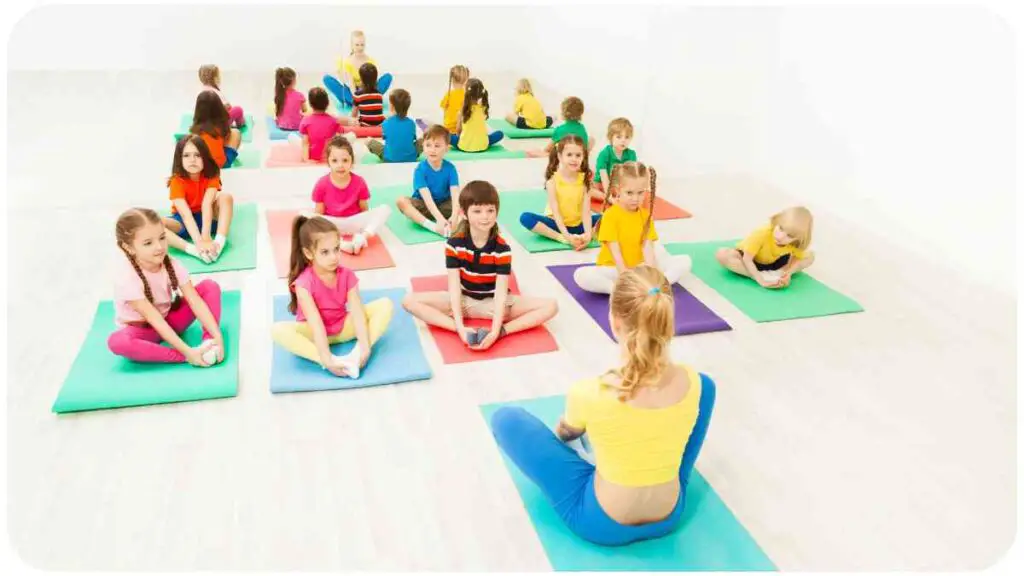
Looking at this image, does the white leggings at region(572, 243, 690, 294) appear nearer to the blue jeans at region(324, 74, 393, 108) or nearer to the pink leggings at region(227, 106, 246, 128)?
the pink leggings at region(227, 106, 246, 128)

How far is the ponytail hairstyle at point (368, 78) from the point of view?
6715 mm

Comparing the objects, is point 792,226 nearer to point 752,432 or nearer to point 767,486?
point 752,432

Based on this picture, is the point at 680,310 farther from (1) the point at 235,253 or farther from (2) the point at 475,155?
(2) the point at 475,155

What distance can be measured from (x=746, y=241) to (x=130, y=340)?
10.3 ft

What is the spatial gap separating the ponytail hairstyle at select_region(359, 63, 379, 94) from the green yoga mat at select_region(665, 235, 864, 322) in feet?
12.3

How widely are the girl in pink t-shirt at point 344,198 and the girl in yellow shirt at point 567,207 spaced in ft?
3.07

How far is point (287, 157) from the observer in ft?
19.6

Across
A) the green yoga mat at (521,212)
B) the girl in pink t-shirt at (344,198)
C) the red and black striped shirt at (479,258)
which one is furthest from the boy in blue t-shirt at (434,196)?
the red and black striped shirt at (479,258)

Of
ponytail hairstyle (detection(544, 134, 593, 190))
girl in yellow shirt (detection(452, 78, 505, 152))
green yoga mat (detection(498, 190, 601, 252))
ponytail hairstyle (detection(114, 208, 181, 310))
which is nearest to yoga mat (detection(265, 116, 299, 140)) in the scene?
girl in yellow shirt (detection(452, 78, 505, 152))

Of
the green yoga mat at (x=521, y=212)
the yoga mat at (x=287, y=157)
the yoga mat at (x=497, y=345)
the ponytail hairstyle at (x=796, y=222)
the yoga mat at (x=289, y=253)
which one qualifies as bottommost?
the yoga mat at (x=289, y=253)

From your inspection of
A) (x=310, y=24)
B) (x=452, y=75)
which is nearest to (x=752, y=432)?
(x=452, y=75)

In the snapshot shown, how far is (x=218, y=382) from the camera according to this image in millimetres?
2990

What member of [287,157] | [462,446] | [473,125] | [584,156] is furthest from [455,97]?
[462,446]

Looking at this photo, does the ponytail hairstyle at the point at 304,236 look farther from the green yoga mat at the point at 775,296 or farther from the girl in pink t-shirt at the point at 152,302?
→ the green yoga mat at the point at 775,296
